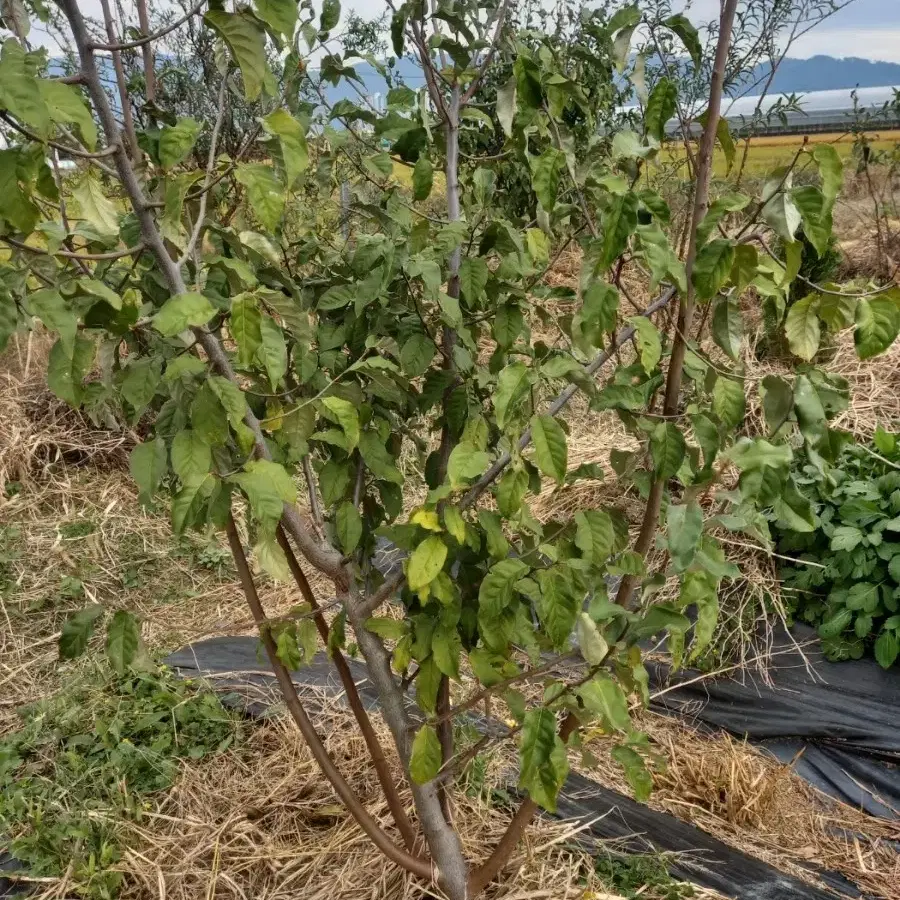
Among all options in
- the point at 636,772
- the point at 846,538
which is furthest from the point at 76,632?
the point at 846,538

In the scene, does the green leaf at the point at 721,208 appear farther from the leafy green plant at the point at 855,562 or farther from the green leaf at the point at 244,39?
the leafy green plant at the point at 855,562

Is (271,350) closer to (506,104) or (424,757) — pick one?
(506,104)

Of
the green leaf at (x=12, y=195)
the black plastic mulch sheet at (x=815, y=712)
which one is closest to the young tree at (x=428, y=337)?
the green leaf at (x=12, y=195)

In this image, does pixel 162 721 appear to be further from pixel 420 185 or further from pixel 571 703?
pixel 420 185

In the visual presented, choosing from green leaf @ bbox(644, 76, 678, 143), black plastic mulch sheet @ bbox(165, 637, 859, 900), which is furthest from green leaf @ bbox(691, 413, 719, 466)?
black plastic mulch sheet @ bbox(165, 637, 859, 900)

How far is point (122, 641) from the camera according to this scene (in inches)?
50.0

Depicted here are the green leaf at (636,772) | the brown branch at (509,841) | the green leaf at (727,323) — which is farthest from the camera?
the brown branch at (509,841)

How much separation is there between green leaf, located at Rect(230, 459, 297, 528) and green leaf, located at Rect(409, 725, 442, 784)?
0.51m

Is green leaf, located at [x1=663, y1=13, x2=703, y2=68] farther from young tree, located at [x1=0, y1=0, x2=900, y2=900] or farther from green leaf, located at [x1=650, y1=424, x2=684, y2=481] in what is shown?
green leaf, located at [x1=650, y1=424, x2=684, y2=481]

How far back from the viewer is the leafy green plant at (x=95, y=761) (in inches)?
78.4

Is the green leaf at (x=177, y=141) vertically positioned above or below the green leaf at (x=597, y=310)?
above

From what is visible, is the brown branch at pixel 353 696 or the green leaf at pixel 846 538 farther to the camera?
the green leaf at pixel 846 538

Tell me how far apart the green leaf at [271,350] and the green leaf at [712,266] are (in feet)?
1.64

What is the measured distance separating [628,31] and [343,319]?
1.94 ft
